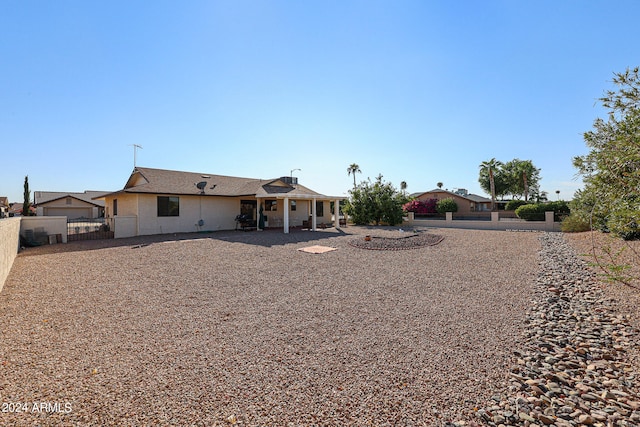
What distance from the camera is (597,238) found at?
461 inches

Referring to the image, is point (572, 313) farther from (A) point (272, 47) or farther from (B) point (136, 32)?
(B) point (136, 32)

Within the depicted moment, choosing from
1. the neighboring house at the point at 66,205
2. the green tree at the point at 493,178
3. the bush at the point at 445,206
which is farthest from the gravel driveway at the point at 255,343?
the green tree at the point at 493,178

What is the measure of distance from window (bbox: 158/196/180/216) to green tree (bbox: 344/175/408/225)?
1297cm

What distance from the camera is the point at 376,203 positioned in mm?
22094

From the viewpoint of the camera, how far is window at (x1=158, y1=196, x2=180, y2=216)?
54.4 feet

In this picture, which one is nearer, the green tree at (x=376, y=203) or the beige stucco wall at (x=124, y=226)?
the beige stucco wall at (x=124, y=226)

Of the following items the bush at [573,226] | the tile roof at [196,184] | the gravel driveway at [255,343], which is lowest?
the gravel driveway at [255,343]

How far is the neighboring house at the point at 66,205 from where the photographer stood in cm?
3206

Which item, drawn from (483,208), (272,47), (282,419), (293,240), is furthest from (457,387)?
(483,208)

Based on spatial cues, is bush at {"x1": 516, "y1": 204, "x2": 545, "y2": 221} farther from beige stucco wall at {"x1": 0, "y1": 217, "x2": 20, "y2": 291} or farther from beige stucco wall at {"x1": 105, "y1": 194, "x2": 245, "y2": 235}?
beige stucco wall at {"x1": 0, "y1": 217, "x2": 20, "y2": 291}

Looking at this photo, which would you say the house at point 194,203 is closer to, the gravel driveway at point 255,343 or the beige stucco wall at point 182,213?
the beige stucco wall at point 182,213

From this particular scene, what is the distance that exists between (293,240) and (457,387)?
11236 mm

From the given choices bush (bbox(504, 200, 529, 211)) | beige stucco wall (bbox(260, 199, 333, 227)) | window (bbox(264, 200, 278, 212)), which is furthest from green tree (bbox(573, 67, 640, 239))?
bush (bbox(504, 200, 529, 211))

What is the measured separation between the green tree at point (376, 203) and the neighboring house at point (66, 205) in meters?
28.9
